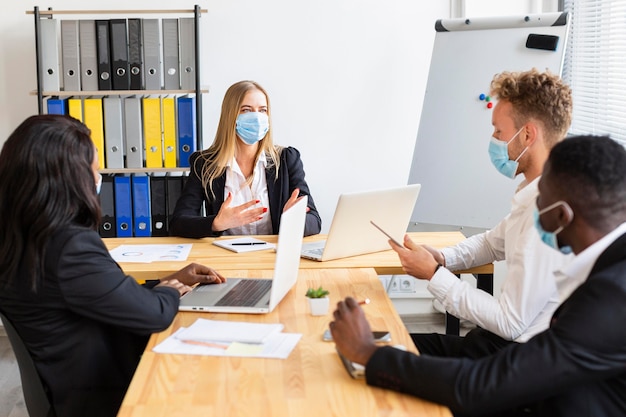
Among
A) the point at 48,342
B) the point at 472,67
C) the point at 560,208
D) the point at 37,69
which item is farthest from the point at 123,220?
the point at 560,208

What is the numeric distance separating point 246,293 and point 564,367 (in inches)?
41.5

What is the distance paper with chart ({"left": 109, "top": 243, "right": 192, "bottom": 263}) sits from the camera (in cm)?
272

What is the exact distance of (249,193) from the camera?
3.36 metres

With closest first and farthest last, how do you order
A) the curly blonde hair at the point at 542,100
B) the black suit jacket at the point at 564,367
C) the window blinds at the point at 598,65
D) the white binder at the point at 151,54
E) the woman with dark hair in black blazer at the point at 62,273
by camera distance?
the black suit jacket at the point at 564,367 < the woman with dark hair in black blazer at the point at 62,273 < the curly blonde hair at the point at 542,100 < the window blinds at the point at 598,65 < the white binder at the point at 151,54

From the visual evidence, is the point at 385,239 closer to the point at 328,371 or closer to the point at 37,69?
the point at 328,371

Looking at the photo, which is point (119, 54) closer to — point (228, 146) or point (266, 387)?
point (228, 146)

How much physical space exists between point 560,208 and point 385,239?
1340mm

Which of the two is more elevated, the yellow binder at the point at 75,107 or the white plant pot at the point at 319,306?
the yellow binder at the point at 75,107

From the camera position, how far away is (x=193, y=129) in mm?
3879

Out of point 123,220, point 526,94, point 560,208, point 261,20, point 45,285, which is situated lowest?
point 123,220

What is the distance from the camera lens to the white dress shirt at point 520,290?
2018 mm

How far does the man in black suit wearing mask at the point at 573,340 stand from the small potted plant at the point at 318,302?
50 cm

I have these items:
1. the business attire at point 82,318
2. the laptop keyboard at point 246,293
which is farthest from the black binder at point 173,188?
the business attire at point 82,318

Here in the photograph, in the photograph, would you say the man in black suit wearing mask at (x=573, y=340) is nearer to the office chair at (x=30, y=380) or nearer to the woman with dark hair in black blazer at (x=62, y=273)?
the woman with dark hair in black blazer at (x=62, y=273)
